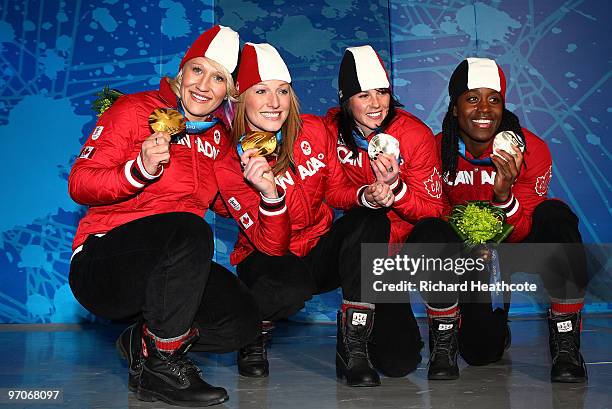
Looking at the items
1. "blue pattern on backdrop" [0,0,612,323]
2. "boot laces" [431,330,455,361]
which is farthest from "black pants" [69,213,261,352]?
"blue pattern on backdrop" [0,0,612,323]

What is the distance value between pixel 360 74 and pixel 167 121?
3.65 feet

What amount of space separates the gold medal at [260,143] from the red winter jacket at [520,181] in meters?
1.05

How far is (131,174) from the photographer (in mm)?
2816

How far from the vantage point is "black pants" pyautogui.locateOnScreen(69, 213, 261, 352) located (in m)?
2.71

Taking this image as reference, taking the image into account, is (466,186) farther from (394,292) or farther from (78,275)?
(78,275)

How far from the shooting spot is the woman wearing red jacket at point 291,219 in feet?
10.6

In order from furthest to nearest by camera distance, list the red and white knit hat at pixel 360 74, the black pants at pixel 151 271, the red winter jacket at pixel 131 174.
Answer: the red and white knit hat at pixel 360 74 < the red winter jacket at pixel 131 174 < the black pants at pixel 151 271

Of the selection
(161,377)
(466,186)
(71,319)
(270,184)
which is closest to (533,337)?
(466,186)

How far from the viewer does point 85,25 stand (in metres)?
6.30

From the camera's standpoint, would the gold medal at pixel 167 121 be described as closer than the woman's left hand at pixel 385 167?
Yes

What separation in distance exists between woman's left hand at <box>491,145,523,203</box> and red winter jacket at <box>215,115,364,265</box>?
1.94 ft

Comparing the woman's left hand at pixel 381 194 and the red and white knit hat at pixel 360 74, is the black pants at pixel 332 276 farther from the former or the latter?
the red and white knit hat at pixel 360 74

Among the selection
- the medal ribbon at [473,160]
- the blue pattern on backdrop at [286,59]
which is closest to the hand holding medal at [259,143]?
the medal ribbon at [473,160]

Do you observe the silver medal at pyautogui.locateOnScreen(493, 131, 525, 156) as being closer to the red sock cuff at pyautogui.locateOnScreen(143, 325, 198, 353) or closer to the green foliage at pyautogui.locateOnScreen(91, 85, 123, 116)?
the red sock cuff at pyautogui.locateOnScreen(143, 325, 198, 353)
